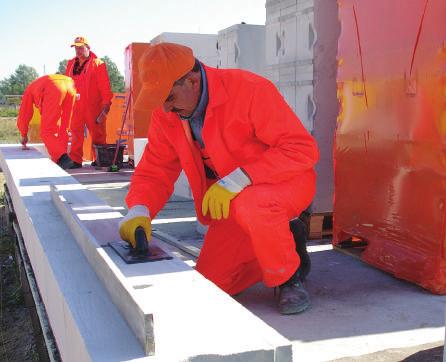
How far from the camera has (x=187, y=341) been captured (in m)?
1.44

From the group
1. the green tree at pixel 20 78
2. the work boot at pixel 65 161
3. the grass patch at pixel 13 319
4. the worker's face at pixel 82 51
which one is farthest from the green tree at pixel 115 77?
the grass patch at pixel 13 319

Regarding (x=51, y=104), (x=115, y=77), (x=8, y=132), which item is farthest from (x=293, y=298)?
(x=115, y=77)

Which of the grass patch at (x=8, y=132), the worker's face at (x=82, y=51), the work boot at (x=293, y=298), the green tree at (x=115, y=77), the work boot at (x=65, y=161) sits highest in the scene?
the green tree at (x=115, y=77)

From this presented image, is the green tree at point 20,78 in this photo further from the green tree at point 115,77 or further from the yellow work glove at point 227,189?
the yellow work glove at point 227,189

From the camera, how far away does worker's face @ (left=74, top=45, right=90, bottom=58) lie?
895 cm

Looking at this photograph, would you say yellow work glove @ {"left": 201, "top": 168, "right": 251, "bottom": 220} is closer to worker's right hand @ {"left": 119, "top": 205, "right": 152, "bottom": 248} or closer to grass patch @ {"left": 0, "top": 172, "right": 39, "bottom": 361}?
worker's right hand @ {"left": 119, "top": 205, "right": 152, "bottom": 248}

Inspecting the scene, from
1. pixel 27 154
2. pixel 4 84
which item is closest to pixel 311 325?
pixel 27 154

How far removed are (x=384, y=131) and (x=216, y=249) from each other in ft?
4.19

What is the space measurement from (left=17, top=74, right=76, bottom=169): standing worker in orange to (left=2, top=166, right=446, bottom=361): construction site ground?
4313 mm

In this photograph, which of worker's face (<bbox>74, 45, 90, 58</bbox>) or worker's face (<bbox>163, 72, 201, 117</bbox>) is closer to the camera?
worker's face (<bbox>163, 72, 201, 117</bbox>)

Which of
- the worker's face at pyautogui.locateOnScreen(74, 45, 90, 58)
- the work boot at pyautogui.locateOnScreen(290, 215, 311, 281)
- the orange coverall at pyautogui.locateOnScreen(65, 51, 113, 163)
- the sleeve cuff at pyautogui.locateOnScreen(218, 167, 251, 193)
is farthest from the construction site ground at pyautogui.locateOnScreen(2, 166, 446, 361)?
the worker's face at pyautogui.locateOnScreen(74, 45, 90, 58)

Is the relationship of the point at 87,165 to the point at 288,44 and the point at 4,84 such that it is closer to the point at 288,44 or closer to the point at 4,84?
the point at 288,44

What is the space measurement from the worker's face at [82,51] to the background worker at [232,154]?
639cm

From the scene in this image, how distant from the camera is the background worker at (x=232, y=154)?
270 centimetres
